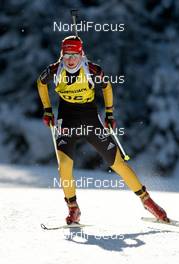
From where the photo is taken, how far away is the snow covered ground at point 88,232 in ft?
17.5

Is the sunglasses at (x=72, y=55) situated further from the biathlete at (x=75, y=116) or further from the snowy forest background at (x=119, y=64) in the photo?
the snowy forest background at (x=119, y=64)

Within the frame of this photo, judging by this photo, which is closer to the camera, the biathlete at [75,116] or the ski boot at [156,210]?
the biathlete at [75,116]

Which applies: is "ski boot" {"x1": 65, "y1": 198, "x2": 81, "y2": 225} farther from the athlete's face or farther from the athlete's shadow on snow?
the athlete's face

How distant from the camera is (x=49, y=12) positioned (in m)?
16.3

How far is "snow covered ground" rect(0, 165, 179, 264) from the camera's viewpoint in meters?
5.33

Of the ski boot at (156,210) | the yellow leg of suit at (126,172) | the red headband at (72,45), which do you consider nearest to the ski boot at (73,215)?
the yellow leg of suit at (126,172)

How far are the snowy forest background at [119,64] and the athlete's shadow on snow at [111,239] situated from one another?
377 inches

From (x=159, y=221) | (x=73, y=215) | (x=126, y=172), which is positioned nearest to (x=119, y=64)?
(x=126, y=172)

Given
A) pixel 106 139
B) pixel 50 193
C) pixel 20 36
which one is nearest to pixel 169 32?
pixel 20 36

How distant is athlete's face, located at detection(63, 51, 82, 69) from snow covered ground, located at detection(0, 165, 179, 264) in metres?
1.58

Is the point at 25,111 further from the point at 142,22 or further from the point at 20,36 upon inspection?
the point at 142,22

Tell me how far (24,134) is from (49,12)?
3.07m

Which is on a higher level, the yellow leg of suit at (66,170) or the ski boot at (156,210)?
the yellow leg of suit at (66,170)

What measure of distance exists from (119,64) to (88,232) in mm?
10178
